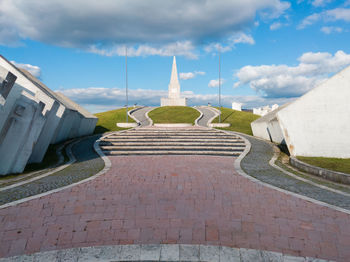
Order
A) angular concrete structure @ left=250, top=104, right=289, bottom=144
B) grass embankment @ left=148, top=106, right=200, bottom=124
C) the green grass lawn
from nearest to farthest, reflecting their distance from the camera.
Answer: the green grass lawn < angular concrete structure @ left=250, top=104, right=289, bottom=144 < grass embankment @ left=148, top=106, right=200, bottom=124

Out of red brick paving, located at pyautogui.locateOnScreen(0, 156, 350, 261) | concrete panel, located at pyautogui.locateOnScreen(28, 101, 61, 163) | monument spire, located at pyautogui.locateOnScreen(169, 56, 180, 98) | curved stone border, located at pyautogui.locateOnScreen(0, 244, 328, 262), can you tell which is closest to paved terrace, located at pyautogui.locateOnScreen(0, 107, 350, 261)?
red brick paving, located at pyautogui.locateOnScreen(0, 156, 350, 261)

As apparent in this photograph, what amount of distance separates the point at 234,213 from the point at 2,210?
199 inches

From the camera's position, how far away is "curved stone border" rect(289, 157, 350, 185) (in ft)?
27.4

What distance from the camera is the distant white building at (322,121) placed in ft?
36.1

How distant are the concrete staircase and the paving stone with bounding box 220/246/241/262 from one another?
9.90 m

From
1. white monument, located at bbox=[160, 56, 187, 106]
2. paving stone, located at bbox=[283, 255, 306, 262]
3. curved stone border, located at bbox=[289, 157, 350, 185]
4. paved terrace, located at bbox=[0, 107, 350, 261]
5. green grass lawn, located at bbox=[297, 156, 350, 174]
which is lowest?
paving stone, located at bbox=[283, 255, 306, 262]

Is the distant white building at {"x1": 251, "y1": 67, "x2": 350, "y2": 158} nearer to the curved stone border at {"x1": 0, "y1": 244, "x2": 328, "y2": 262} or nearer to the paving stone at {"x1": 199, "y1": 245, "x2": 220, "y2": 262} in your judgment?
the curved stone border at {"x1": 0, "y1": 244, "x2": 328, "y2": 262}

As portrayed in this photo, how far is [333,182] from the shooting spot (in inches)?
336

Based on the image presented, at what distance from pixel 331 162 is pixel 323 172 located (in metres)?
1.72

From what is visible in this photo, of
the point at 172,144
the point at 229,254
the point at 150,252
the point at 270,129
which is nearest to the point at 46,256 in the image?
the point at 150,252

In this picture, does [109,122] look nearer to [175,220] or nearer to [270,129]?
[270,129]

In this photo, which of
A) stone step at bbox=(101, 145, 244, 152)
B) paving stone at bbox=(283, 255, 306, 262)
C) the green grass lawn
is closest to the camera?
paving stone at bbox=(283, 255, 306, 262)

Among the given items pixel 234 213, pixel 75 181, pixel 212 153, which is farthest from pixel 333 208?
pixel 212 153

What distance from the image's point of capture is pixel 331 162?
1045 cm
